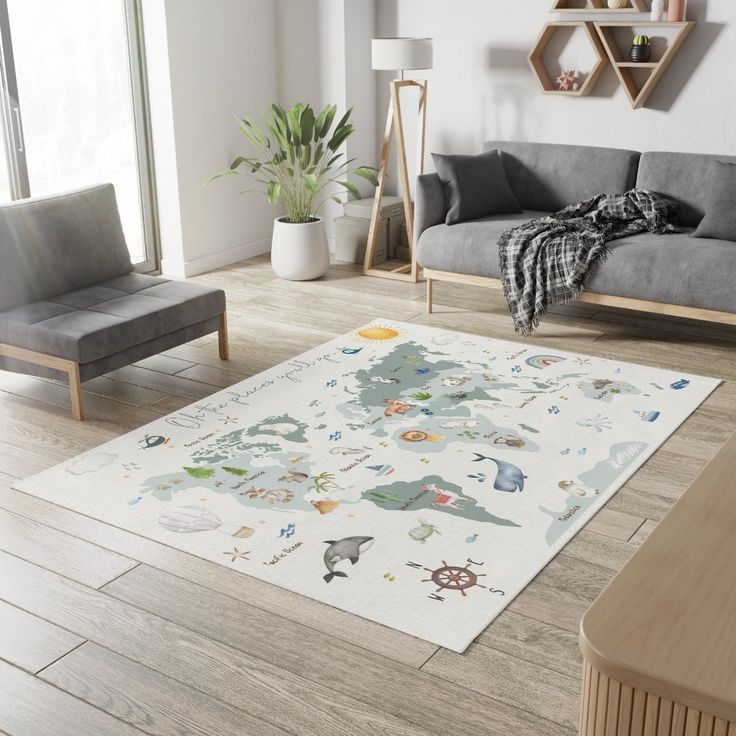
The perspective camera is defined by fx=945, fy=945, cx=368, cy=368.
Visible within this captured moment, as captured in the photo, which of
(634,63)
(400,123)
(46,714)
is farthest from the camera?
(400,123)

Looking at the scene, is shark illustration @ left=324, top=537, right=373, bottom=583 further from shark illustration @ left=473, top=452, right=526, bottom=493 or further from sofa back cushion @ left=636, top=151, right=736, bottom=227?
sofa back cushion @ left=636, top=151, right=736, bottom=227

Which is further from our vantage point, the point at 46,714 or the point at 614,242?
the point at 614,242

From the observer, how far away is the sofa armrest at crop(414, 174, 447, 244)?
5.02 meters

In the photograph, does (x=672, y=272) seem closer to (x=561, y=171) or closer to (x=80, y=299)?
(x=561, y=171)

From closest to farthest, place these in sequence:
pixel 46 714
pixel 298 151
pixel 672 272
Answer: pixel 46 714 → pixel 672 272 → pixel 298 151

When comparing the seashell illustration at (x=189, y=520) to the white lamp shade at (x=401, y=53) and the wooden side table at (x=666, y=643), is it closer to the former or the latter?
the wooden side table at (x=666, y=643)

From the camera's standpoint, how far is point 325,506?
3057 mm

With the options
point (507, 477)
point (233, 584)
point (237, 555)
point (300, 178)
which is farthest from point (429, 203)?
point (233, 584)

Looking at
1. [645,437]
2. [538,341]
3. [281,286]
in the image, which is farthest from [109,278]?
[645,437]

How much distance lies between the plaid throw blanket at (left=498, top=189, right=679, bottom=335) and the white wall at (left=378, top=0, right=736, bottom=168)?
67cm

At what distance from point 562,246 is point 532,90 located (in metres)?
1.57

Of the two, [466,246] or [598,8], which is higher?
[598,8]

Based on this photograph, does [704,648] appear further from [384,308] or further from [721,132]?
[721,132]

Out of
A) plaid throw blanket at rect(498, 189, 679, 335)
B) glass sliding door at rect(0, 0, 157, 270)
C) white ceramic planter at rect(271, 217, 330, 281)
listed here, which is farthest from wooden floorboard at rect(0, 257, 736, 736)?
white ceramic planter at rect(271, 217, 330, 281)
